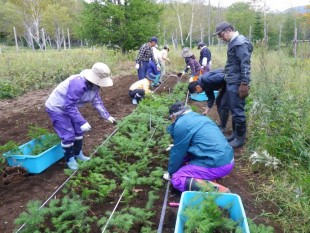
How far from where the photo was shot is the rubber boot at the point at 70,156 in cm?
401

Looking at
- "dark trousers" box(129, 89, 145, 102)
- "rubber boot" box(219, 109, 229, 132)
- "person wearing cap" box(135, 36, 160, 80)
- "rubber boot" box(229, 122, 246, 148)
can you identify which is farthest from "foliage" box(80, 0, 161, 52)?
"rubber boot" box(229, 122, 246, 148)

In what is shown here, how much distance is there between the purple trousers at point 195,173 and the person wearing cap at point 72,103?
1362mm

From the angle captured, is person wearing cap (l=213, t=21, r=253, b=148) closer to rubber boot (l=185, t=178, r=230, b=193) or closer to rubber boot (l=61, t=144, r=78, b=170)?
rubber boot (l=185, t=178, r=230, b=193)

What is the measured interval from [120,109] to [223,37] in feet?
12.5

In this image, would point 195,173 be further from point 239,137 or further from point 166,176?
point 239,137

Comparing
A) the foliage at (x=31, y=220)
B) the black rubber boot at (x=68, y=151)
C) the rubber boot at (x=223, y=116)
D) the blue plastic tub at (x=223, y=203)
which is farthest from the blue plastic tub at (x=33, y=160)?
the rubber boot at (x=223, y=116)

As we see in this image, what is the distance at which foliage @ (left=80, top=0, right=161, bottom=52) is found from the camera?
17703 millimetres

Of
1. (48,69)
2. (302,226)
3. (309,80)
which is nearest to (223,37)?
(309,80)

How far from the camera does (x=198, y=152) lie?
3182mm

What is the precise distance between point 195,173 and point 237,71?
89.2 inches

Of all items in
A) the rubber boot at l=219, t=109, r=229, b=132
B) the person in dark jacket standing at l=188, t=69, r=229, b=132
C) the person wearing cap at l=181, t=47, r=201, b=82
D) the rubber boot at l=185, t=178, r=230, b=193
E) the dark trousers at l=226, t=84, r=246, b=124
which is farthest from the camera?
the person wearing cap at l=181, t=47, r=201, b=82

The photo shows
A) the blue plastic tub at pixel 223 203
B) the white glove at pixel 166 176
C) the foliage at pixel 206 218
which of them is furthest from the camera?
A: the white glove at pixel 166 176

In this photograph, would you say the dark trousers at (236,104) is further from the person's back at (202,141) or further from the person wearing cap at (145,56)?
the person wearing cap at (145,56)

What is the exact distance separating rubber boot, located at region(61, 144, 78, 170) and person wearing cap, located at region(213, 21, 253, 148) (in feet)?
8.78
